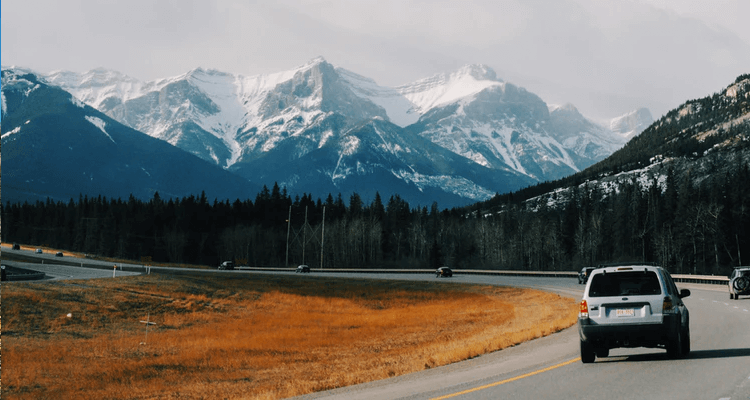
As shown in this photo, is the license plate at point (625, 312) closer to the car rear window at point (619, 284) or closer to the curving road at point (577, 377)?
the car rear window at point (619, 284)

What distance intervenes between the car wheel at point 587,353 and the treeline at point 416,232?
334ft

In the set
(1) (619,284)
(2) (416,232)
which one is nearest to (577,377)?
(1) (619,284)

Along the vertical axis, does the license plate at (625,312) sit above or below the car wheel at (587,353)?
above

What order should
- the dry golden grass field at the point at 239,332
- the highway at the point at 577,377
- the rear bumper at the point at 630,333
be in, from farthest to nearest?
the dry golden grass field at the point at 239,332
the rear bumper at the point at 630,333
the highway at the point at 577,377

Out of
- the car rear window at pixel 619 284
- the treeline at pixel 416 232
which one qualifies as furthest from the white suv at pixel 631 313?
the treeline at pixel 416 232

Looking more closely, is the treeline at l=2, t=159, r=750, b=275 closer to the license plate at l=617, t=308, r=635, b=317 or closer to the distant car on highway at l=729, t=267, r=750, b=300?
the distant car on highway at l=729, t=267, r=750, b=300

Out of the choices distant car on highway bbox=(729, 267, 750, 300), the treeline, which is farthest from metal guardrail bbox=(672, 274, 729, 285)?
the treeline

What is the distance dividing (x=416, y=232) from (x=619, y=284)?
537 feet

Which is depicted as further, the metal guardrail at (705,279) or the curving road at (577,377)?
the metal guardrail at (705,279)

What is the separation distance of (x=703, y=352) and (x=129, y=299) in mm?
44330

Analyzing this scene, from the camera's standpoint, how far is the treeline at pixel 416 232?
383 ft

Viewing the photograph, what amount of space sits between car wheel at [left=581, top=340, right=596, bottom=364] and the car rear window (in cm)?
110

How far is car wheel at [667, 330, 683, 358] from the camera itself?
A: 49.5ft

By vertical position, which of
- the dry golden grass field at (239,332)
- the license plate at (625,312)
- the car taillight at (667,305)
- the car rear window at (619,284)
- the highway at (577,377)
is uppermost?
the car rear window at (619,284)
